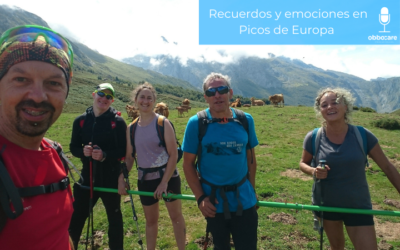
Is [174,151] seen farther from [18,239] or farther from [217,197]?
[18,239]

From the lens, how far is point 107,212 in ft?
13.9

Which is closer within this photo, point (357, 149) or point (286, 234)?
point (357, 149)

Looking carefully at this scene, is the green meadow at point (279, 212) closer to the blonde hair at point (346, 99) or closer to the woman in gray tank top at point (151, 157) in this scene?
the woman in gray tank top at point (151, 157)

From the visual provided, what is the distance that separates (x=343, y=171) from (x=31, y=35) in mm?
3977

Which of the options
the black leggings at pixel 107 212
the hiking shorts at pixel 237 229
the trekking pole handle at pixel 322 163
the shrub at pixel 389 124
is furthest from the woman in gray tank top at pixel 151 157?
the shrub at pixel 389 124

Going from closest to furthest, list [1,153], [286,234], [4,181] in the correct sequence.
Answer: [4,181]
[1,153]
[286,234]

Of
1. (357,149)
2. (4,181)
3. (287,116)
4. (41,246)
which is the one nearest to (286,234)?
(357,149)

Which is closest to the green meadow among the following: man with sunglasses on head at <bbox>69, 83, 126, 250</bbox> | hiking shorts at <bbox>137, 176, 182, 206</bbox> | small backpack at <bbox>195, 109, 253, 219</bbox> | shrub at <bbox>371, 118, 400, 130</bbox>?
man with sunglasses on head at <bbox>69, 83, 126, 250</bbox>

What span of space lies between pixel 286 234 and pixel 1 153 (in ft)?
19.6

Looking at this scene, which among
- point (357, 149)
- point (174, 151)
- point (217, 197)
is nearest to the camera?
point (217, 197)

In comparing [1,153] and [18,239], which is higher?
[1,153]

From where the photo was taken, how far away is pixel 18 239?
146 centimetres

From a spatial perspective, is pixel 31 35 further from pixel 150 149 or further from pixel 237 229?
pixel 237 229

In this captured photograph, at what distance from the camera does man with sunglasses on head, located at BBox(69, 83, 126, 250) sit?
163 inches
